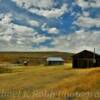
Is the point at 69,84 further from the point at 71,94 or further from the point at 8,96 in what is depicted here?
the point at 8,96

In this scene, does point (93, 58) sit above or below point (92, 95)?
above

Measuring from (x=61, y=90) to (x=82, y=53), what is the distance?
155ft

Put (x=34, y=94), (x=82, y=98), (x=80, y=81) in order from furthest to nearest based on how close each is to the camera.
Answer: (x=80, y=81) < (x=34, y=94) < (x=82, y=98)

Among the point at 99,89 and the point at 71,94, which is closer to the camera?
the point at 71,94

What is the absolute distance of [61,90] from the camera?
36.2 metres

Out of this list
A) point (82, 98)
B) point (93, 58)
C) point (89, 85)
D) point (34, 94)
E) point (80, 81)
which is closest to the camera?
point (82, 98)

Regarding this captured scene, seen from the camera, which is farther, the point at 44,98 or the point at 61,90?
the point at 61,90

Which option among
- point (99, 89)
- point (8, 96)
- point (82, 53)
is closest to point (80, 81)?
point (99, 89)

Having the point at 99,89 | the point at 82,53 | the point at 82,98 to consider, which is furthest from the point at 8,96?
the point at 82,53

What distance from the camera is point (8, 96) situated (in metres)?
33.2

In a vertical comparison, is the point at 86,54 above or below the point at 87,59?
above

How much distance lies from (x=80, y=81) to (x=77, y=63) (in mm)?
41772

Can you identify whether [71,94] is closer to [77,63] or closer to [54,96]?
[54,96]

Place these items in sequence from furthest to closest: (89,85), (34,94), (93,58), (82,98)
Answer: (93,58)
(89,85)
(34,94)
(82,98)
